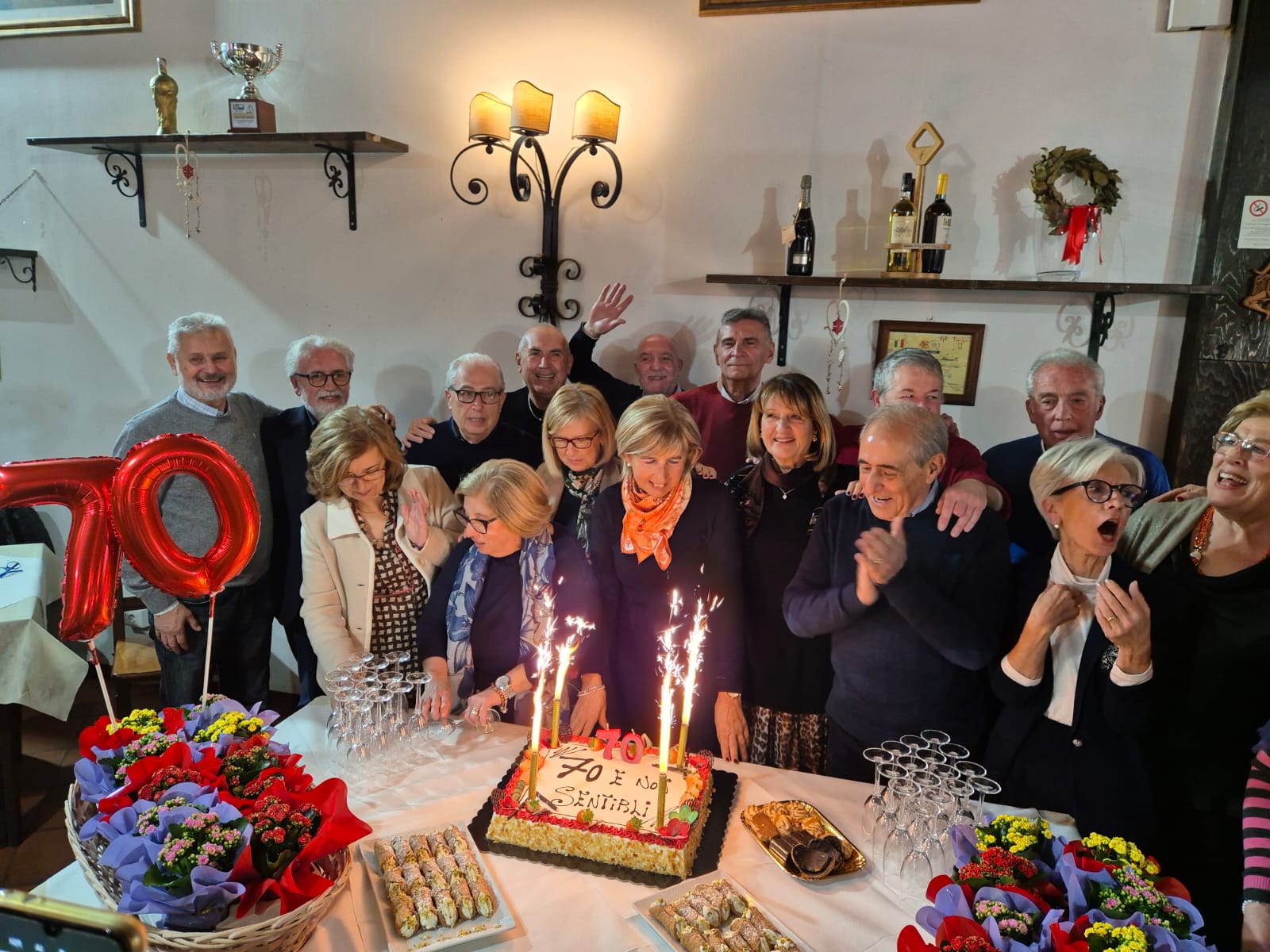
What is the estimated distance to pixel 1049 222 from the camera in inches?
116

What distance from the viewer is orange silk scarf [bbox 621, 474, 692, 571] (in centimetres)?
229

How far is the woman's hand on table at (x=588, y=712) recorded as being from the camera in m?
2.23

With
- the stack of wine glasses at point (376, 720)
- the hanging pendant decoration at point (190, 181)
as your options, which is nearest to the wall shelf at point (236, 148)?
the hanging pendant decoration at point (190, 181)

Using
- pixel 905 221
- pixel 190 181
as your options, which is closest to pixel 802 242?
pixel 905 221

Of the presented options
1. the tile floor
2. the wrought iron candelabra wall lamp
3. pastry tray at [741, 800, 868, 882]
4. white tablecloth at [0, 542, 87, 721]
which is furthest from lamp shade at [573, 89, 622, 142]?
the tile floor

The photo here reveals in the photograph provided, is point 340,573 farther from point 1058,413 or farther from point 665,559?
point 1058,413

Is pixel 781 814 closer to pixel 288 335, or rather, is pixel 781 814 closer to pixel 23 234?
pixel 288 335

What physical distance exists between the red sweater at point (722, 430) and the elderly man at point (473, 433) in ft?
2.10

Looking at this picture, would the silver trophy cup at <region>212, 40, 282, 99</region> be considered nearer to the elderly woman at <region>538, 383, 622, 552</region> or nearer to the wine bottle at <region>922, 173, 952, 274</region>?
the elderly woman at <region>538, 383, 622, 552</region>

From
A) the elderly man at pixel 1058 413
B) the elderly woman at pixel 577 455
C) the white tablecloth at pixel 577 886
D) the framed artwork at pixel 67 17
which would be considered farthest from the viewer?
the framed artwork at pixel 67 17

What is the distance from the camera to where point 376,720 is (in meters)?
1.83

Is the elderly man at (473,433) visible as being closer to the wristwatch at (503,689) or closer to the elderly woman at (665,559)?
the elderly woman at (665,559)

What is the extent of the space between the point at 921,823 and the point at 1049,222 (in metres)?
2.37

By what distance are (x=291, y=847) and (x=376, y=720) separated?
53cm
